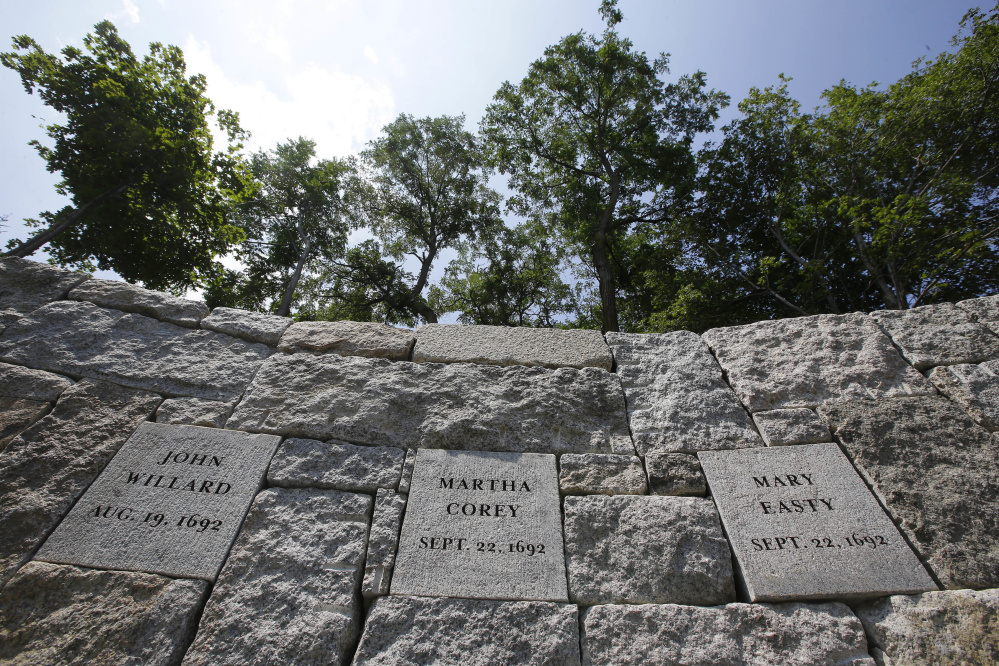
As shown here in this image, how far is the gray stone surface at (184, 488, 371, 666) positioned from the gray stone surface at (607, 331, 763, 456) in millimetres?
1836

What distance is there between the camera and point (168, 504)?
2.58 metres

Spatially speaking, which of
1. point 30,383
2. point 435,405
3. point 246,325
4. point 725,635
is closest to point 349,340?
point 246,325

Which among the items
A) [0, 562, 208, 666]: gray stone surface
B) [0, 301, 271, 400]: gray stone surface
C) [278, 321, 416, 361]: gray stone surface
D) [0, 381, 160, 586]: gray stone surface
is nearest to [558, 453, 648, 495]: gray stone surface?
[278, 321, 416, 361]: gray stone surface

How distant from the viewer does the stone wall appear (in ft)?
7.16

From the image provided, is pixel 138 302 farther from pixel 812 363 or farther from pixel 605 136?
pixel 605 136

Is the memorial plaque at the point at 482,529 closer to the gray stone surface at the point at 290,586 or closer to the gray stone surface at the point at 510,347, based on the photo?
the gray stone surface at the point at 290,586

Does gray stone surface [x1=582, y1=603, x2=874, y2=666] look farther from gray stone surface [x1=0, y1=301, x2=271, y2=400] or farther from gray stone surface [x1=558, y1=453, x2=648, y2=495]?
gray stone surface [x1=0, y1=301, x2=271, y2=400]

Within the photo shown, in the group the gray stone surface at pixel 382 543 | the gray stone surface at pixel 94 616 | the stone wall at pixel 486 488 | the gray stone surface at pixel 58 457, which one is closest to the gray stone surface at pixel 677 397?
the stone wall at pixel 486 488

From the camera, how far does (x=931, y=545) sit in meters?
2.45

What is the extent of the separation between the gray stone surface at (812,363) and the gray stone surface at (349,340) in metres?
2.41

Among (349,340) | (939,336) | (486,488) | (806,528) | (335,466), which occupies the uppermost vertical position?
(349,340)

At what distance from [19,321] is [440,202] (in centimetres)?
1189

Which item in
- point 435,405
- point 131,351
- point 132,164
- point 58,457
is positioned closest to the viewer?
point 58,457

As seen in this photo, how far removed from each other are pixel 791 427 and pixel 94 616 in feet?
12.8
